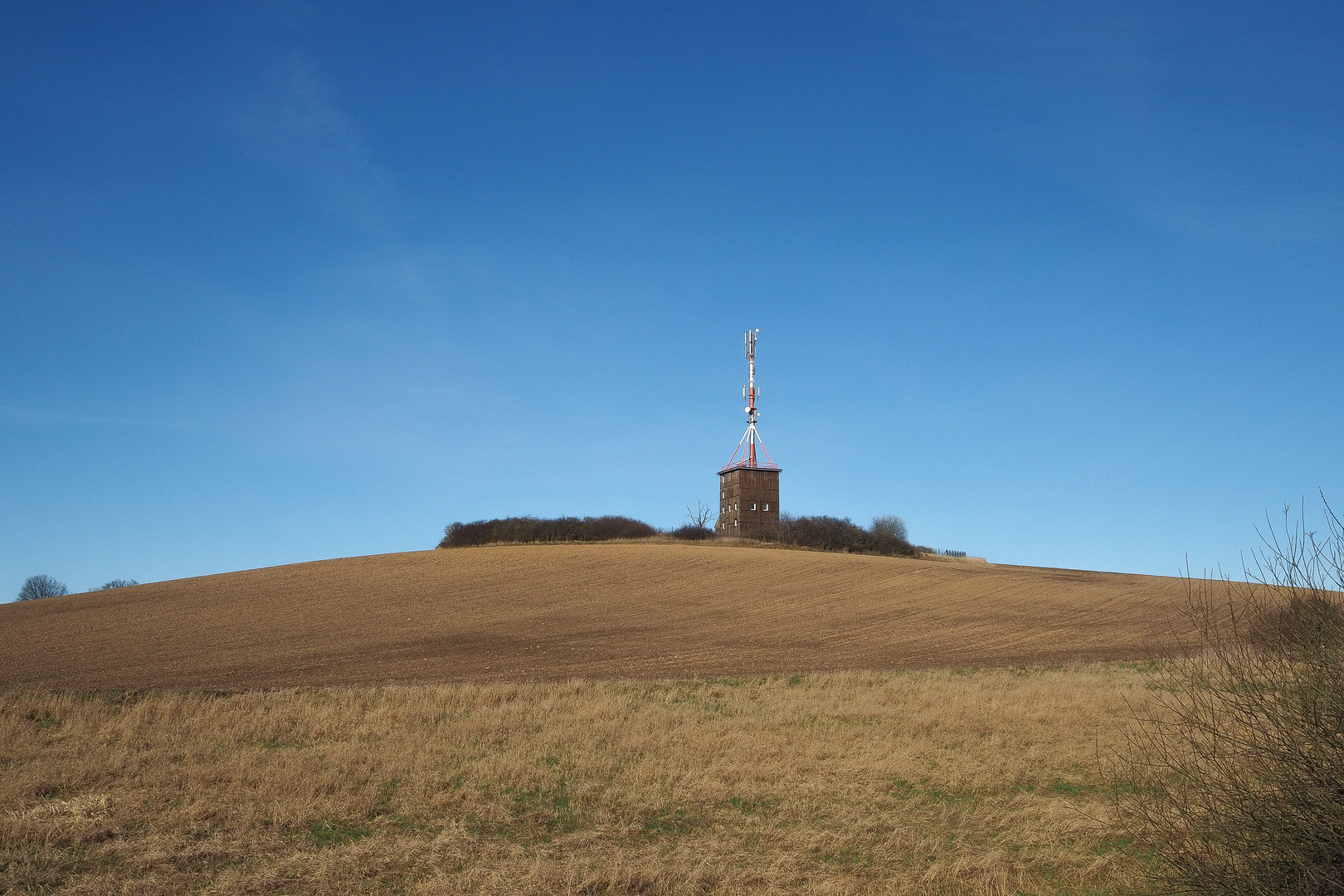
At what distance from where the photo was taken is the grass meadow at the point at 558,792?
413 inches

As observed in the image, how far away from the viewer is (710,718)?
19562mm

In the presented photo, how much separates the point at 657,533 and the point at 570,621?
31246 millimetres

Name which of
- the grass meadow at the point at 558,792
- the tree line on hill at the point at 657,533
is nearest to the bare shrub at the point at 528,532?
the tree line on hill at the point at 657,533

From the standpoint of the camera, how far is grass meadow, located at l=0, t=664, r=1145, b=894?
1048 cm

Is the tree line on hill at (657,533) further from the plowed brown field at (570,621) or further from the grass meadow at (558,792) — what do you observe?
the grass meadow at (558,792)

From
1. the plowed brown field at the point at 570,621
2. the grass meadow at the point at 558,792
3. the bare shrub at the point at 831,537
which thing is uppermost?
the bare shrub at the point at 831,537

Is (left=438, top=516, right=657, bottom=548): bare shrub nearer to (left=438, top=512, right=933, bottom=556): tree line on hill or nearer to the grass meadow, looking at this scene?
(left=438, top=512, right=933, bottom=556): tree line on hill

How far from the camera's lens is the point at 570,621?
3784cm

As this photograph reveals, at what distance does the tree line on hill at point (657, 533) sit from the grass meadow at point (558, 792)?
43277 millimetres

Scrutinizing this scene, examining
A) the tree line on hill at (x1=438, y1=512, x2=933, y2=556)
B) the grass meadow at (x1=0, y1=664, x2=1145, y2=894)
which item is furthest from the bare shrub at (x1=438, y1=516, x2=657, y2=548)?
the grass meadow at (x1=0, y1=664, x2=1145, y2=894)

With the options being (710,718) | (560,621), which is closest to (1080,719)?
(710,718)

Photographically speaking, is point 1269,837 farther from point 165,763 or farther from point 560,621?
point 560,621

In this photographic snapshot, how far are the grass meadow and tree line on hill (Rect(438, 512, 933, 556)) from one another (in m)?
43.3

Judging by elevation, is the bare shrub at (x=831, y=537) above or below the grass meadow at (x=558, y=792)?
above
